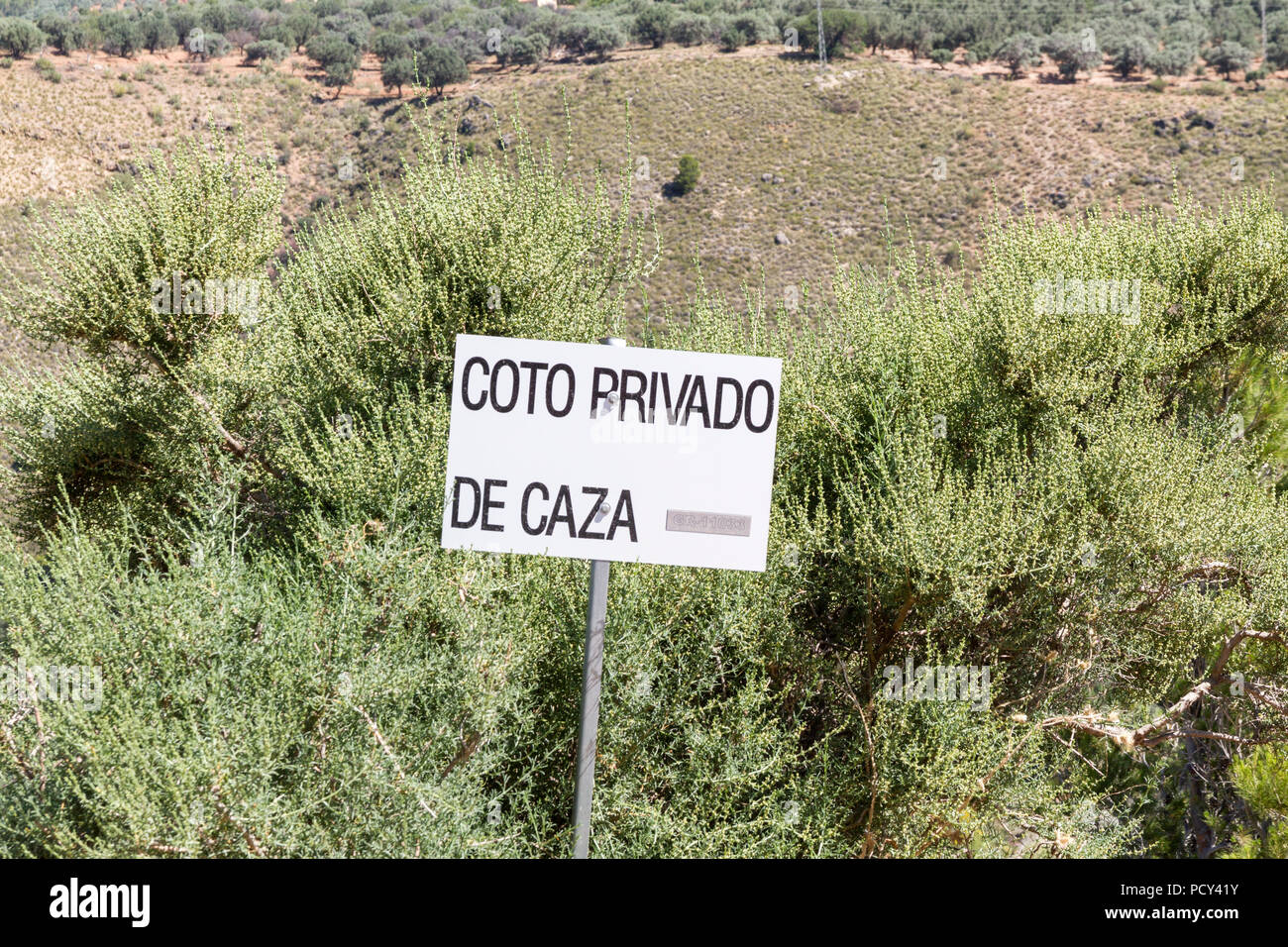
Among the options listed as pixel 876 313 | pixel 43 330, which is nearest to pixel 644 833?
pixel 876 313

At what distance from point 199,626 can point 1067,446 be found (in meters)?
4.51

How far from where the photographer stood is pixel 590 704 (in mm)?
2754

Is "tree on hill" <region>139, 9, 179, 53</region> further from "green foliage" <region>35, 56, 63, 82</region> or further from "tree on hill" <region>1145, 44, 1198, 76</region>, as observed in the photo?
"tree on hill" <region>1145, 44, 1198, 76</region>

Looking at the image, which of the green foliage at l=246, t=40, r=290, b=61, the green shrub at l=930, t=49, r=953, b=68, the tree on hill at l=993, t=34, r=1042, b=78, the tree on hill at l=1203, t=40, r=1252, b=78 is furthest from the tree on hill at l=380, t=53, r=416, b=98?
the tree on hill at l=1203, t=40, r=1252, b=78

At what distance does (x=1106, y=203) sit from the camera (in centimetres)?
3136

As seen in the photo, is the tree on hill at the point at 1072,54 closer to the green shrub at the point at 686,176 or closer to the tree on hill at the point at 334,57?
the green shrub at the point at 686,176

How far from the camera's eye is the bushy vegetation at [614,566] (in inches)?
133

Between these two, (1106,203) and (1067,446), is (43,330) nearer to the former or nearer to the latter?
(1067,446)

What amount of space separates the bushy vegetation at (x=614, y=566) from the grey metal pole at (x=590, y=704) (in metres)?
0.73

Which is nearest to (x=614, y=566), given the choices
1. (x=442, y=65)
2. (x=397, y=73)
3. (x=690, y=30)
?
(x=442, y=65)

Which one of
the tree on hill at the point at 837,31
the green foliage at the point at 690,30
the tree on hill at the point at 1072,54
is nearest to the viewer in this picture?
the tree on hill at the point at 1072,54

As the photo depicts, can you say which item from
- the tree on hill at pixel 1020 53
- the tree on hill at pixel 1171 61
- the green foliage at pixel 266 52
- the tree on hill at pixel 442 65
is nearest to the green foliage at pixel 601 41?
the tree on hill at pixel 442 65

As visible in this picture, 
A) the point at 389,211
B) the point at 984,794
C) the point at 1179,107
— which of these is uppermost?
the point at 1179,107

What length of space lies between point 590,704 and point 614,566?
173 cm
